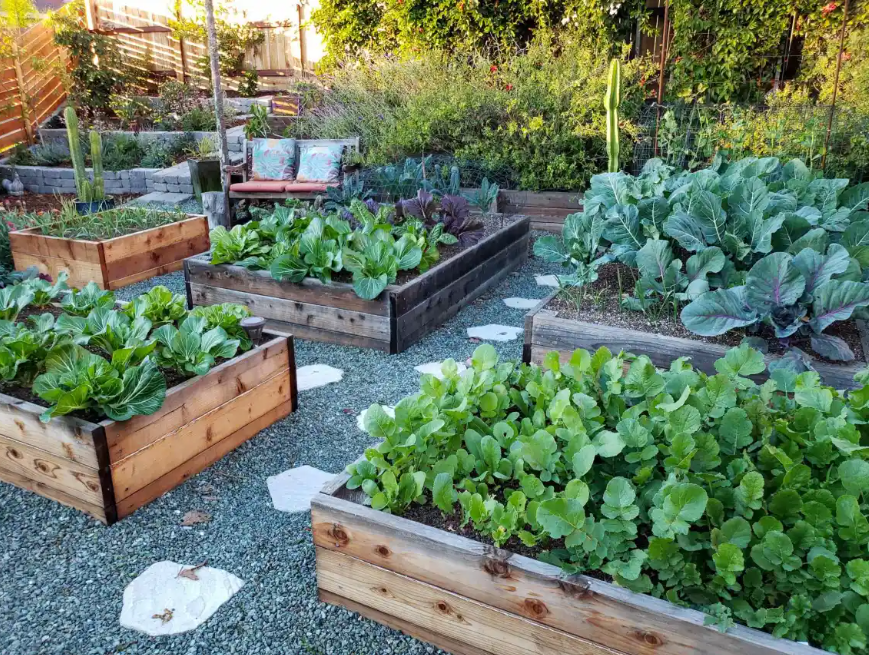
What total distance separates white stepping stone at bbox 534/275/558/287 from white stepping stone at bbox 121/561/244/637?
3136mm

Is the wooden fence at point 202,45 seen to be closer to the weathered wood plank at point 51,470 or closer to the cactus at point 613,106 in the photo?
the cactus at point 613,106

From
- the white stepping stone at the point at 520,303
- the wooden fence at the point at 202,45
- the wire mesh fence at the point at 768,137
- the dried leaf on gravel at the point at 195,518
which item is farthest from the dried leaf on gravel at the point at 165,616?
the wooden fence at the point at 202,45

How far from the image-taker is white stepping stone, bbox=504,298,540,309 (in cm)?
404

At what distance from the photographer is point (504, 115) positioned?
6.02 metres

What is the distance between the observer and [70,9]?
398 inches

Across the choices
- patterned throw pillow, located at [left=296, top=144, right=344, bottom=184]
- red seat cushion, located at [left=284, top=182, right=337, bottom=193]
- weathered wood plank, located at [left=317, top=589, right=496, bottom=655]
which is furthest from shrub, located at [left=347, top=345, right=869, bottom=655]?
patterned throw pillow, located at [left=296, top=144, right=344, bottom=184]

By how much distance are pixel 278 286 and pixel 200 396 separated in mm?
1347

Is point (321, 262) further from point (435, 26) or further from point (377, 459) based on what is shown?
point (435, 26)

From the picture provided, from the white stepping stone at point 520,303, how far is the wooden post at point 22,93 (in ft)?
28.1

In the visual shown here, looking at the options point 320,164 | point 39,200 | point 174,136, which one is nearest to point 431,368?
point 320,164

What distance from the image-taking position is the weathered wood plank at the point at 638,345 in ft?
7.65

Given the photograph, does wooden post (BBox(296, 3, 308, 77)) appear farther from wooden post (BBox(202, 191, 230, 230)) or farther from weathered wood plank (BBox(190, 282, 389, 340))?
weathered wood plank (BBox(190, 282, 389, 340))

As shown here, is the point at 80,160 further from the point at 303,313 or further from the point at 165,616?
the point at 165,616

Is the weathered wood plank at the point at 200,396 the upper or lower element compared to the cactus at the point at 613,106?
lower
